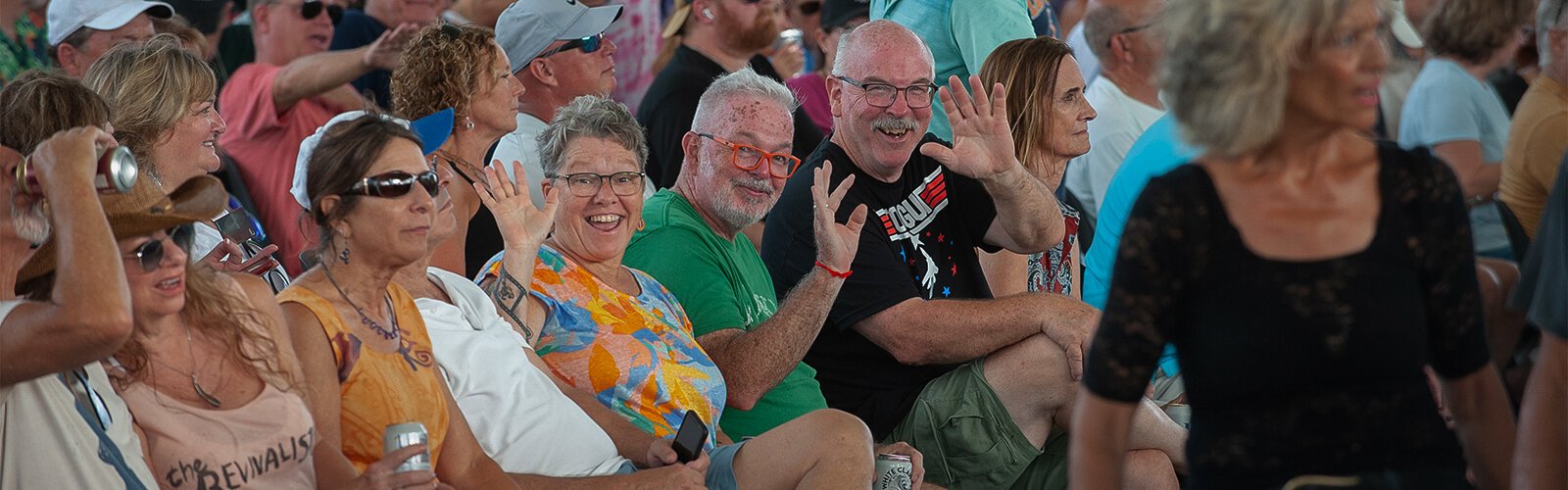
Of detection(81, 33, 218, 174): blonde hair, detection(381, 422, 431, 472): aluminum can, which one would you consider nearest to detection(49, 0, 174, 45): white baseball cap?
detection(81, 33, 218, 174): blonde hair

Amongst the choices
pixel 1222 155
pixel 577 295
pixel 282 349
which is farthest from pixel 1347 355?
pixel 577 295

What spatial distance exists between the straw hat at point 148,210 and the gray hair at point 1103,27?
394 cm

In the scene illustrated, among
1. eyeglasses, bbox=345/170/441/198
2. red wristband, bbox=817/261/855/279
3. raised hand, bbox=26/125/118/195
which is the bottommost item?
red wristband, bbox=817/261/855/279

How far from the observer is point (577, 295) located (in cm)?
363

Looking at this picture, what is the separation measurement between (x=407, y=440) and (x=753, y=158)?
5.19 ft

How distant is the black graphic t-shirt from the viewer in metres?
4.02

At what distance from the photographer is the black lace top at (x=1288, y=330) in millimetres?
2061

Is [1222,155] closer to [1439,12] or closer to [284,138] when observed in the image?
[284,138]

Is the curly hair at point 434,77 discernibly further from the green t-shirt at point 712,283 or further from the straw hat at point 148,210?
the straw hat at point 148,210

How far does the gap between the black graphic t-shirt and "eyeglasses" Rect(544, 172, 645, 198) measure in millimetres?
474

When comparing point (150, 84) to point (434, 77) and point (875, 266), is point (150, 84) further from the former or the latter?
point (875, 266)

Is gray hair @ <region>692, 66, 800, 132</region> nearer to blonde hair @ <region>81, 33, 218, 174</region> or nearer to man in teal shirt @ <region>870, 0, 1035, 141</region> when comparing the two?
man in teal shirt @ <region>870, 0, 1035, 141</region>

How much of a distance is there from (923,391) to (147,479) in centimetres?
204

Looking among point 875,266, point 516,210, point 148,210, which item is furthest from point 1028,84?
point 148,210
